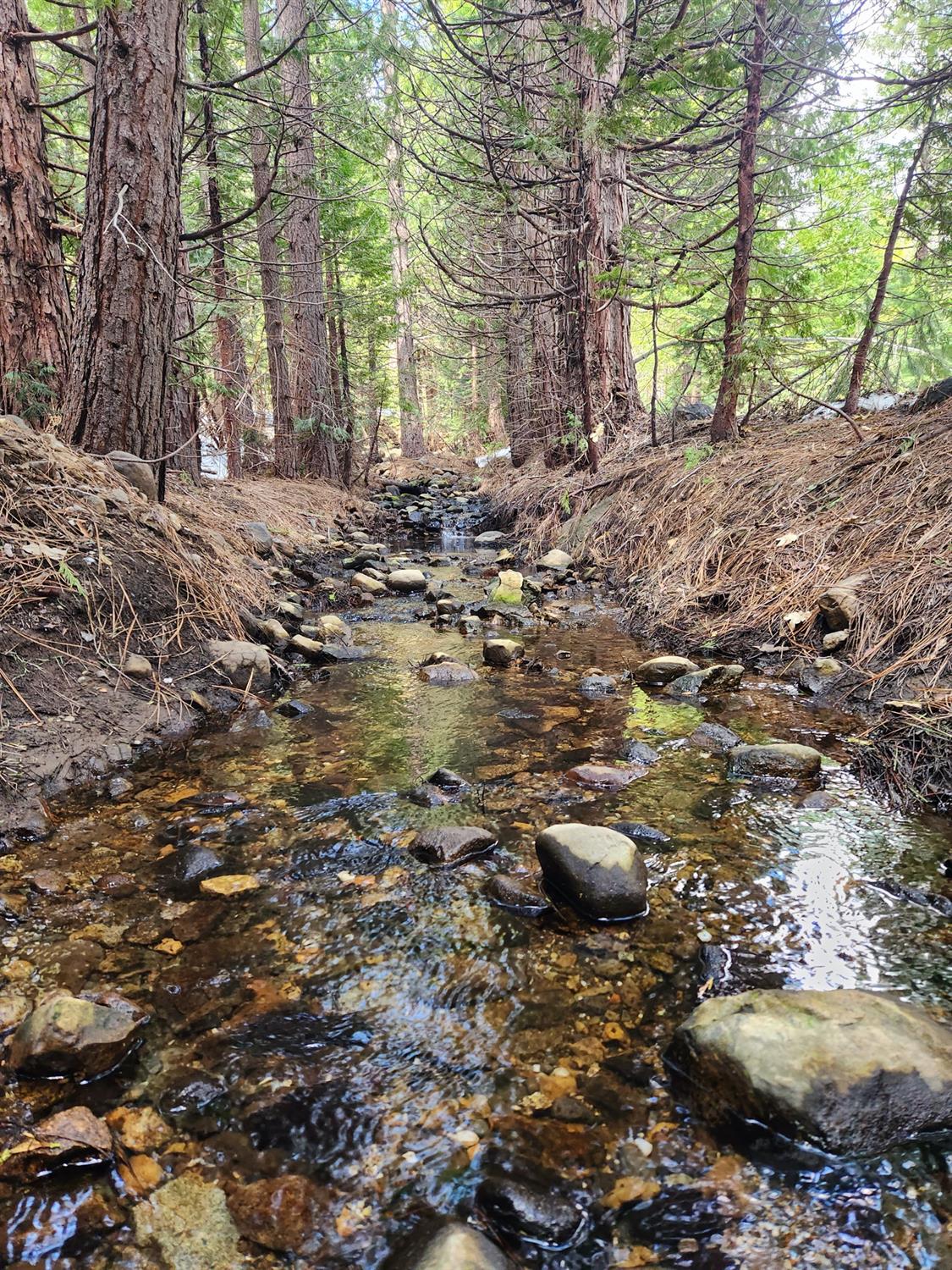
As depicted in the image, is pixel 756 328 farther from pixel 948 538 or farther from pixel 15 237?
pixel 15 237

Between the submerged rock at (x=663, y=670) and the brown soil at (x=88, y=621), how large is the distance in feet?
7.15

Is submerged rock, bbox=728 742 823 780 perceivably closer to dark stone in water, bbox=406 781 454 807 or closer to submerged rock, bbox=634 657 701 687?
submerged rock, bbox=634 657 701 687

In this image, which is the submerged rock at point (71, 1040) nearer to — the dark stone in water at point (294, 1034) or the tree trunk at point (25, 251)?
the dark stone in water at point (294, 1034)

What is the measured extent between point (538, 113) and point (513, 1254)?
10244 mm

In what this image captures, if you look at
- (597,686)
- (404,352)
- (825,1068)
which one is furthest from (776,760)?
(404,352)

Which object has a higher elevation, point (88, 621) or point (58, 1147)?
point (88, 621)

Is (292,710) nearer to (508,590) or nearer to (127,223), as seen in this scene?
(508,590)

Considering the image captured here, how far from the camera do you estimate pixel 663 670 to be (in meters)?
3.80

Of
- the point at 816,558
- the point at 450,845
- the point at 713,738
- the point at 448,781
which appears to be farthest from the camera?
the point at 816,558

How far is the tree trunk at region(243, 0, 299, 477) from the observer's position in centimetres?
940

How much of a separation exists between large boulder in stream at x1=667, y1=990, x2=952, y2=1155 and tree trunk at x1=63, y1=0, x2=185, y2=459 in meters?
4.25

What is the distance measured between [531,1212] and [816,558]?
385cm

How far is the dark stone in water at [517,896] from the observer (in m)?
1.99

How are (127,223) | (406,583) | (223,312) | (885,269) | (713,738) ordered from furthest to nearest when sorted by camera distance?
(223,312) < (406,583) < (885,269) < (127,223) < (713,738)
